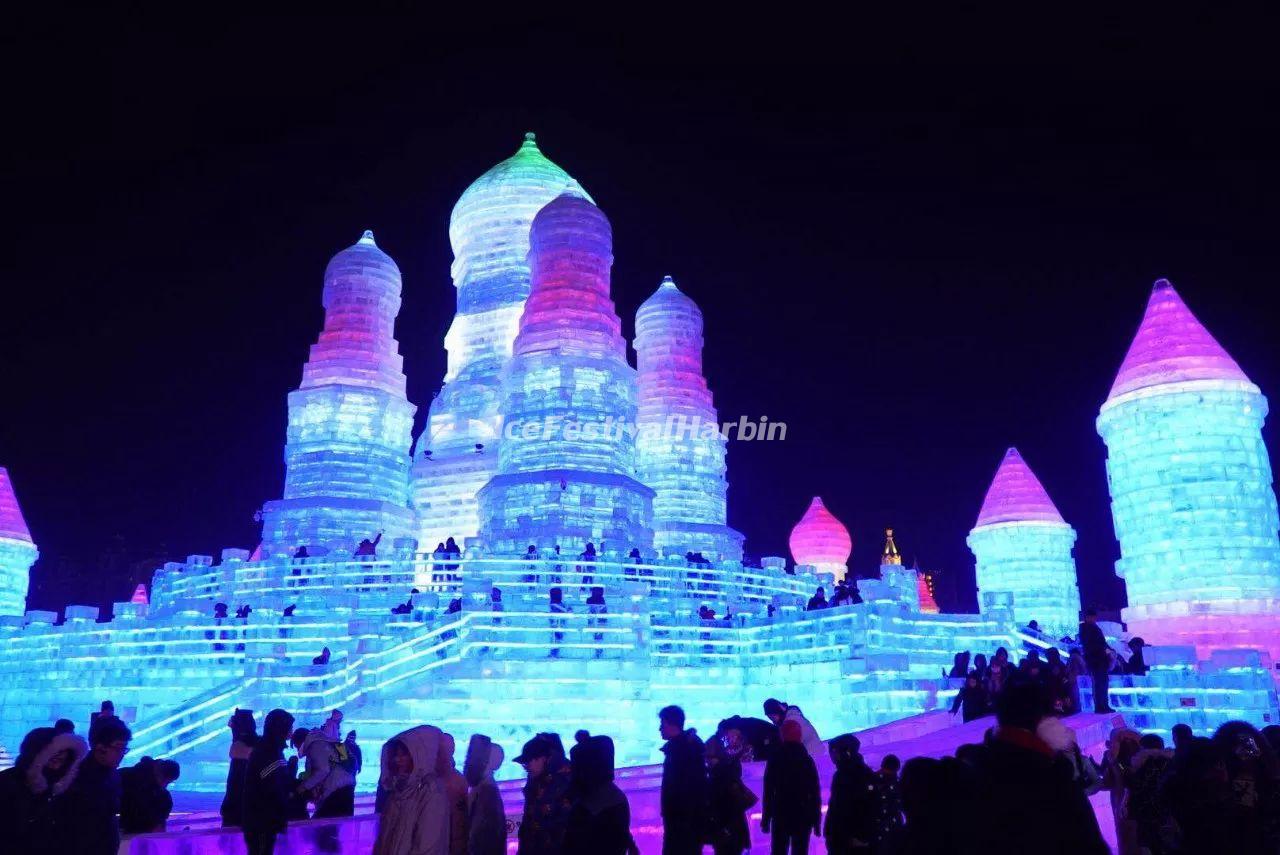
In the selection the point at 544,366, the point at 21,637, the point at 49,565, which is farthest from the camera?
the point at 49,565

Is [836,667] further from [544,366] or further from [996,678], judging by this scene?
[544,366]

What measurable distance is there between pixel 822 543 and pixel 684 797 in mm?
38387

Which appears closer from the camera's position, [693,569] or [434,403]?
[693,569]

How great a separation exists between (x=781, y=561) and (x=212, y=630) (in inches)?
502

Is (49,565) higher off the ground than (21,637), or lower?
higher

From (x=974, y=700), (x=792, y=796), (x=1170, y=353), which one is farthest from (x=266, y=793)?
(x=1170, y=353)

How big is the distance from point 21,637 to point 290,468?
10260mm

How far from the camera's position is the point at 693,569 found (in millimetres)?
24188

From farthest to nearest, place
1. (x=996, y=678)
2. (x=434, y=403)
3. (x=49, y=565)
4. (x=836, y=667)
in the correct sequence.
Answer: (x=49, y=565)
(x=434, y=403)
(x=836, y=667)
(x=996, y=678)

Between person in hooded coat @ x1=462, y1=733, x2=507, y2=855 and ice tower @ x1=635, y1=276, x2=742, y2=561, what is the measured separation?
2922 centimetres

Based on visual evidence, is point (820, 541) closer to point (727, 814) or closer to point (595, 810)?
point (727, 814)

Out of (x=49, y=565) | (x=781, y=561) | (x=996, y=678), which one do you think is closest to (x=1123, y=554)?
(x=781, y=561)

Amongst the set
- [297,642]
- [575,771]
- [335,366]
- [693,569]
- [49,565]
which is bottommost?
[575,771]

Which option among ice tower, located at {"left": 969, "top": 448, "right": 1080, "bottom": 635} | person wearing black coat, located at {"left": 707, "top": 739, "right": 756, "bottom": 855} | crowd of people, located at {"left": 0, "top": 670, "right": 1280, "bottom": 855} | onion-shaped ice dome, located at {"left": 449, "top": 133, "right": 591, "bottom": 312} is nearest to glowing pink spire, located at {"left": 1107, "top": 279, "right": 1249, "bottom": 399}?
ice tower, located at {"left": 969, "top": 448, "right": 1080, "bottom": 635}
